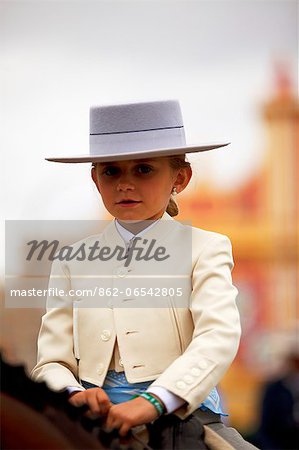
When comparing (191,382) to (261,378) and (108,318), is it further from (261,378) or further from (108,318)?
(261,378)

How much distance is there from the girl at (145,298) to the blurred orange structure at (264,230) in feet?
30.9

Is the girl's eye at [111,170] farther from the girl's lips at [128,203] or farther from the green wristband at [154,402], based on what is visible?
the green wristband at [154,402]

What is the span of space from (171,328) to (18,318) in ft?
2.35

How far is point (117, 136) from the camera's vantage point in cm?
192

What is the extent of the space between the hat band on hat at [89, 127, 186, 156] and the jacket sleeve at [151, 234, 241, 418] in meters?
0.24

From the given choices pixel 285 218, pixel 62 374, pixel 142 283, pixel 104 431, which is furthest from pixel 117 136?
pixel 285 218

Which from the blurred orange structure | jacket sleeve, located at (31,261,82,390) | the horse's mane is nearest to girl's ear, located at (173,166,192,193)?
jacket sleeve, located at (31,261,82,390)

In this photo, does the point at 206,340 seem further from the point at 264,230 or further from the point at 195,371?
the point at 264,230

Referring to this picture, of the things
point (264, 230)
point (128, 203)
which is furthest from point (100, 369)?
point (264, 230)

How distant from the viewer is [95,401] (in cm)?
171

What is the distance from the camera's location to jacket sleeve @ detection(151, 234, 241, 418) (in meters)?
1.78

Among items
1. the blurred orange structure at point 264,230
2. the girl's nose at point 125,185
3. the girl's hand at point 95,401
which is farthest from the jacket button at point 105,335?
the blurred orange structure at point 264,230

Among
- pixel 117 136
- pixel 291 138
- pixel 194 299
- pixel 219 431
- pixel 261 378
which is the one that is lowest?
pixel 261 378

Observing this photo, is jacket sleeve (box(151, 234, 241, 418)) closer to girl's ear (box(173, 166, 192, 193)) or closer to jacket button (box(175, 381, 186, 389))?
jacket button (box(175, 381, 186, 389))
